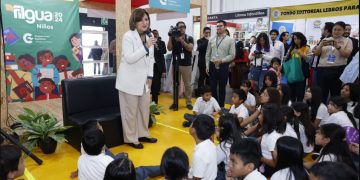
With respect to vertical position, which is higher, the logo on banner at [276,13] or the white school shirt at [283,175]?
the logo on banner at [276,13]

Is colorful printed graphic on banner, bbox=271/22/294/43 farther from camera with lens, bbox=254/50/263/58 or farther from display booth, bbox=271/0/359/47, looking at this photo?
camera with lens, bbox=254/50/263/58

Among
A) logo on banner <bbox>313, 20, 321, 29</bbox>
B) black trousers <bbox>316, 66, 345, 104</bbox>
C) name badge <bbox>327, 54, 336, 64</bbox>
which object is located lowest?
black trousers <bbox>316, 66, 345, 104</bbox>

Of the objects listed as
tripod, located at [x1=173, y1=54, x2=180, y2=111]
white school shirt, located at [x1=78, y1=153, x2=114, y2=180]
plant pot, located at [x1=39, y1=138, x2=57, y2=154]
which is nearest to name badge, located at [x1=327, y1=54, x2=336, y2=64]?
tripod, located at [x1=173, y1=54, x2=180, y2=111]

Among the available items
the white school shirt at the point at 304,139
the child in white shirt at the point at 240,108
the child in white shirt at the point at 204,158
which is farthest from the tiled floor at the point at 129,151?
the white school shirt at the point at 304,139

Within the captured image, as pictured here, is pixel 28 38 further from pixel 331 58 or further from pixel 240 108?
pixel 331 58

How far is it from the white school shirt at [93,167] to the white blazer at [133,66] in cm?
118

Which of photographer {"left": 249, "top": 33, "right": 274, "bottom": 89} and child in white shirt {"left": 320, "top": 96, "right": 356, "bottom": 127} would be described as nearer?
child in white shirt {"left": 320, "top": 96, "right": 356, "bottom": 127}

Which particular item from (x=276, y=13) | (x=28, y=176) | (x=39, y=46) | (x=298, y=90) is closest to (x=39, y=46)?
(x=39, y=46)

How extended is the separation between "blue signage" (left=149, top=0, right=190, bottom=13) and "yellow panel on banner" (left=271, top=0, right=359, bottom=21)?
367 centimetres

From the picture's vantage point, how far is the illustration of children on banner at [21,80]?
3.83 meters

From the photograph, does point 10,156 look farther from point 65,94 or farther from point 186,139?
point 186,139

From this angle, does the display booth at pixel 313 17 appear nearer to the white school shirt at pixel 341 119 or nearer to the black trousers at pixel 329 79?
the black trousers at pixel 329 79

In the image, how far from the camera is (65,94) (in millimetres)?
3242

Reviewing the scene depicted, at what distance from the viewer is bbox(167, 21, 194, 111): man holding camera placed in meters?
4.99
